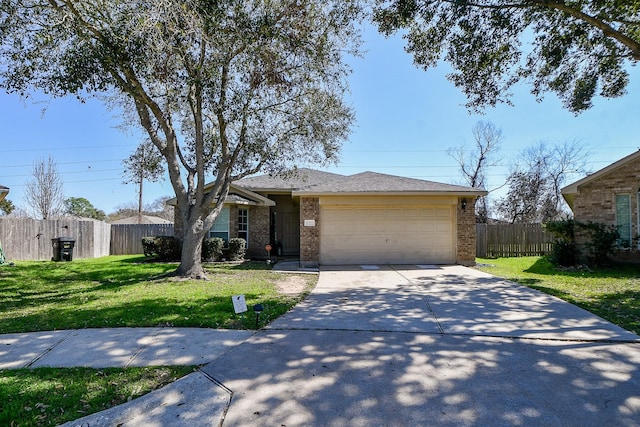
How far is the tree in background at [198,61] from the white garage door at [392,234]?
3.26 metres

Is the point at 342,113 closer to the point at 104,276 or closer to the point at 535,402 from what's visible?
the point at 104,276

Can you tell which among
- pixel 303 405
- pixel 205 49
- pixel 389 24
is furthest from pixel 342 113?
pixel 303 405

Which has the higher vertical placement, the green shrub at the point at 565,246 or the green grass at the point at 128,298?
the green shrub at the point at 565,246

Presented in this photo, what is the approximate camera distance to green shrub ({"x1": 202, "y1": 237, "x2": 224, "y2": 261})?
45.2 feet

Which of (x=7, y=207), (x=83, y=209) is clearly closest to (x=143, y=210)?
(x=83, y=209)

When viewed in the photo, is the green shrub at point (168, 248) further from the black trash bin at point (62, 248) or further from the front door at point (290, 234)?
the front door at point (290, 234)

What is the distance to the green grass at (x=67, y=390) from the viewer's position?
2.65 meters

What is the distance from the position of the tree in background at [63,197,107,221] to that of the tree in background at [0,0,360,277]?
139ft

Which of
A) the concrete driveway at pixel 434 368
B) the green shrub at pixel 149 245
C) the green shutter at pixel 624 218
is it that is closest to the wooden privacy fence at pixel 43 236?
the green shrub at pixel 149 245

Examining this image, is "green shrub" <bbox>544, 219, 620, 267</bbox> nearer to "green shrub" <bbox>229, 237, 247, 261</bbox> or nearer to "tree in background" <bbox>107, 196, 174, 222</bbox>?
"green shrub" <bbox>229, 237, 247, 261</bbox>

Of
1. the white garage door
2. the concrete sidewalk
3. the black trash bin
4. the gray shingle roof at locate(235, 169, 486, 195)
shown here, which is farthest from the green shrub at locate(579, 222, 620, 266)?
the black trash bin

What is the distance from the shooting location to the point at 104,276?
32.3ft

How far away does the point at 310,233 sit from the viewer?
472 inches

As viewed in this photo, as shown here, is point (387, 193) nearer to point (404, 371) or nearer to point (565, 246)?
point (565, 246)
